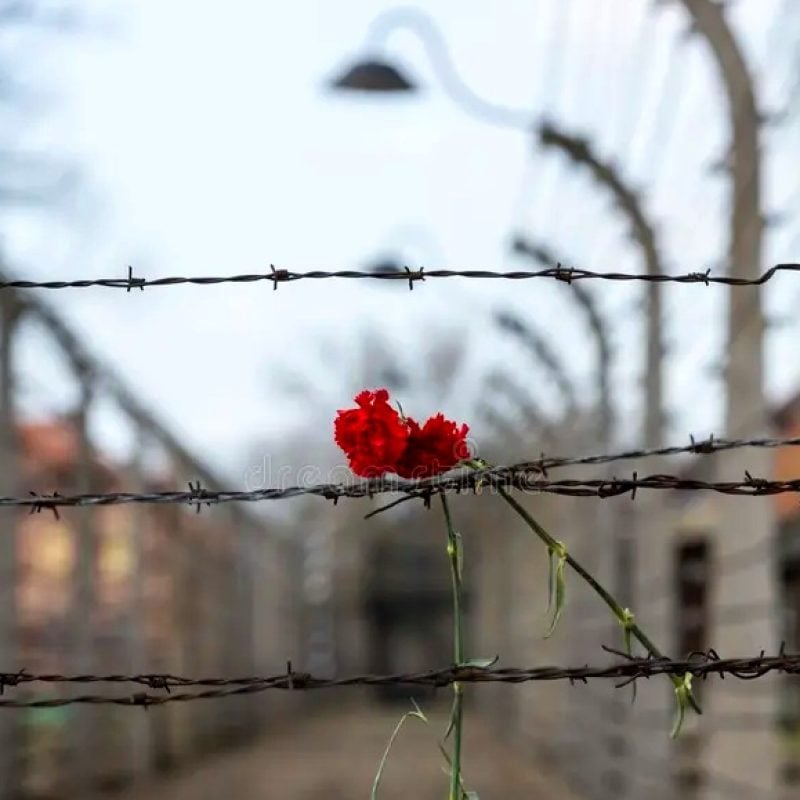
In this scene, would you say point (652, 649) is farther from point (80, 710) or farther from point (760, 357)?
point (80, 710)

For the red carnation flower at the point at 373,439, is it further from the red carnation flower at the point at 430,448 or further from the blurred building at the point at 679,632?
the blurred building at the point at 679,632

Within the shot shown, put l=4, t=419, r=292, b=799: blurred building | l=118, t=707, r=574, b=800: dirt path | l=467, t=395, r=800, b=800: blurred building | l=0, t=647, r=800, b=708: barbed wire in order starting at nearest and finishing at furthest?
l=0, t=647, r=800, b=708: barbed wire < l=467, t=395, r=800, b=800: blurred building < l=4, t=419, r=292, b=799: blurred building < l=118, t=707, r=574, b=800: dirt path


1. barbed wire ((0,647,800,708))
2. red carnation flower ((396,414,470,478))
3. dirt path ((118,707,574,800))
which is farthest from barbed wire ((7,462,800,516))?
dirt path ((118,707,574,800))

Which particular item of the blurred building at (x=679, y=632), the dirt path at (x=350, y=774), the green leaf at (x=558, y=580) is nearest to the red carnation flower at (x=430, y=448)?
the green leaf at (x=558, y=580)

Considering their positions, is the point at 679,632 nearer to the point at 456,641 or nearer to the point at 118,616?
the point at 118,616

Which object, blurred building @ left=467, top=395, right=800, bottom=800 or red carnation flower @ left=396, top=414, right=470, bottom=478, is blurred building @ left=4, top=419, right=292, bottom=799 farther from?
red carnation flower @ left=396, top=414, right=470, bottom=478

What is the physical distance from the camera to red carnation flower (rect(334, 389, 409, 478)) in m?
1.35

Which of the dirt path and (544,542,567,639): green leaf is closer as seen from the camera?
(544,542,567,639): green leaf

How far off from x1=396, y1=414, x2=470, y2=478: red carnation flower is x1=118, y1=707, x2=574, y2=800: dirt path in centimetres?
436

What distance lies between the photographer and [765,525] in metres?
3.53

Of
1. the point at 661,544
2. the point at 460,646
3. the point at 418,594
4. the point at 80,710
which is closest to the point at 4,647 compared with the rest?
the point at 80,710

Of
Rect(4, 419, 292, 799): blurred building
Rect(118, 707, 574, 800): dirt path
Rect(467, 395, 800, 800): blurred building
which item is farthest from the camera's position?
Rect(118, 707, 574, 800): dirt path

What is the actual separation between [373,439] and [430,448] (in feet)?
0.21

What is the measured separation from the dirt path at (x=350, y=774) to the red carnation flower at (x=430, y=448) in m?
4.36
